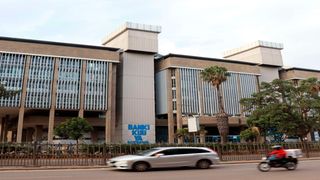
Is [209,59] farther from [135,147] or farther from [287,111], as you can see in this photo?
[135,147]

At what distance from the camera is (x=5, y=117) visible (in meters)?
75.5

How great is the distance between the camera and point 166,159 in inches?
747

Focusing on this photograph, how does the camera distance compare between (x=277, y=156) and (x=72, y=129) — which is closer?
(x=277, y=156)

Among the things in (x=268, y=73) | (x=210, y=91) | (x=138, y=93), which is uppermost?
(x=268, y=73)

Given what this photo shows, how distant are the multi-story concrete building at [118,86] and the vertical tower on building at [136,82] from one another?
204 millimetres

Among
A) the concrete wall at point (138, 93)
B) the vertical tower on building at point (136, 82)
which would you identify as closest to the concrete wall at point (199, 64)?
the vertical tower on building at point (136, 82)

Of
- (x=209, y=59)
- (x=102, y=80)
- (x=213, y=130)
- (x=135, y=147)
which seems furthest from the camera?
(x=213, y=130)

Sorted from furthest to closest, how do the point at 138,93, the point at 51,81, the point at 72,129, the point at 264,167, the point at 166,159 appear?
the point at 138,93 < the point at 51,81 < the point at 72,129 < the point at 166,159 < the point at 264,167

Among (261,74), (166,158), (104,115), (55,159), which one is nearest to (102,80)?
(104,115)

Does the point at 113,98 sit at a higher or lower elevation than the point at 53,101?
higher

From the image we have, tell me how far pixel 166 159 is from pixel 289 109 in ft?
109

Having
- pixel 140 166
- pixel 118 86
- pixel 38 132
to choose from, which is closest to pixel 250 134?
pixel 118 86

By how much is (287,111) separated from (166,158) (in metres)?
32.9

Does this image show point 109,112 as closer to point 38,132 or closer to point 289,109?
point 38,132
